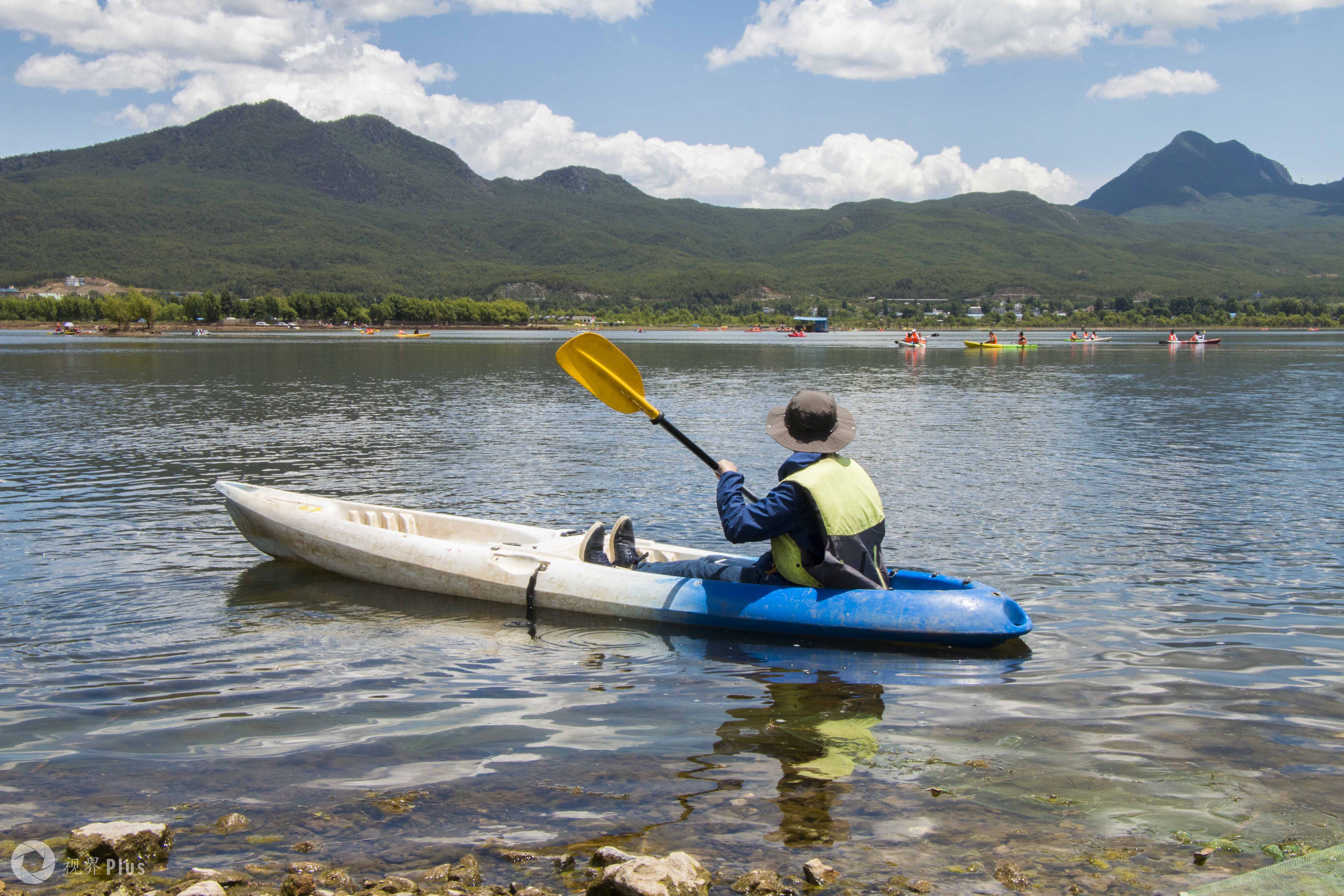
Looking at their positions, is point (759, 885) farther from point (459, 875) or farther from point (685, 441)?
point (685, 441)

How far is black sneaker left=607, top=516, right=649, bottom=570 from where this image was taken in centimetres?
1012

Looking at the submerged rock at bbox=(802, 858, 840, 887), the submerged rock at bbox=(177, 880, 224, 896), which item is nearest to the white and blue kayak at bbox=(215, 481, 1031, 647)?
the submerged rock at bbox=(802, 858, 840, 887)

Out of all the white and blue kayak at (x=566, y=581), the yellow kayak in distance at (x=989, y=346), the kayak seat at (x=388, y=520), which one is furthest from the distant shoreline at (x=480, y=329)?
the white and blue kayak at (x=566, y=581)

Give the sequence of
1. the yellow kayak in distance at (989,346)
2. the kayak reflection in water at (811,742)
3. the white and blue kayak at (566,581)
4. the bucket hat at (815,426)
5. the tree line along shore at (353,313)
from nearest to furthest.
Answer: the kayak reflection in water at (811,742) → the bucket hat at (815,426) → the white and blue kayak at (566,581) → the yellow kayak in distance at (989,346) → the tree line along shore at (353,313)

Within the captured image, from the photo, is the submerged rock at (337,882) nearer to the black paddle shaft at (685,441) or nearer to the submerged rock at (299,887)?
the submerged rock at (299,887)

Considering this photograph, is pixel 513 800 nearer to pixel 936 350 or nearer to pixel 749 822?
pixel 749 822

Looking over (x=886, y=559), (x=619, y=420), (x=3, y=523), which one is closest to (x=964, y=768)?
(x=886, y=559)

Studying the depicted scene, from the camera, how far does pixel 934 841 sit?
5066 mm

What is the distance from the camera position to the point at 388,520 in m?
11.9

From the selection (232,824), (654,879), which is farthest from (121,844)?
(654,879)

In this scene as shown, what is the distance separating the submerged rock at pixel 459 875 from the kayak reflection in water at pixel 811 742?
1546mm

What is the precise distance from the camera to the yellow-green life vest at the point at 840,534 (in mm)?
7766

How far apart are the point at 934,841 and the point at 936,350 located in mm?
89465

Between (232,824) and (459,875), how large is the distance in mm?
1477
